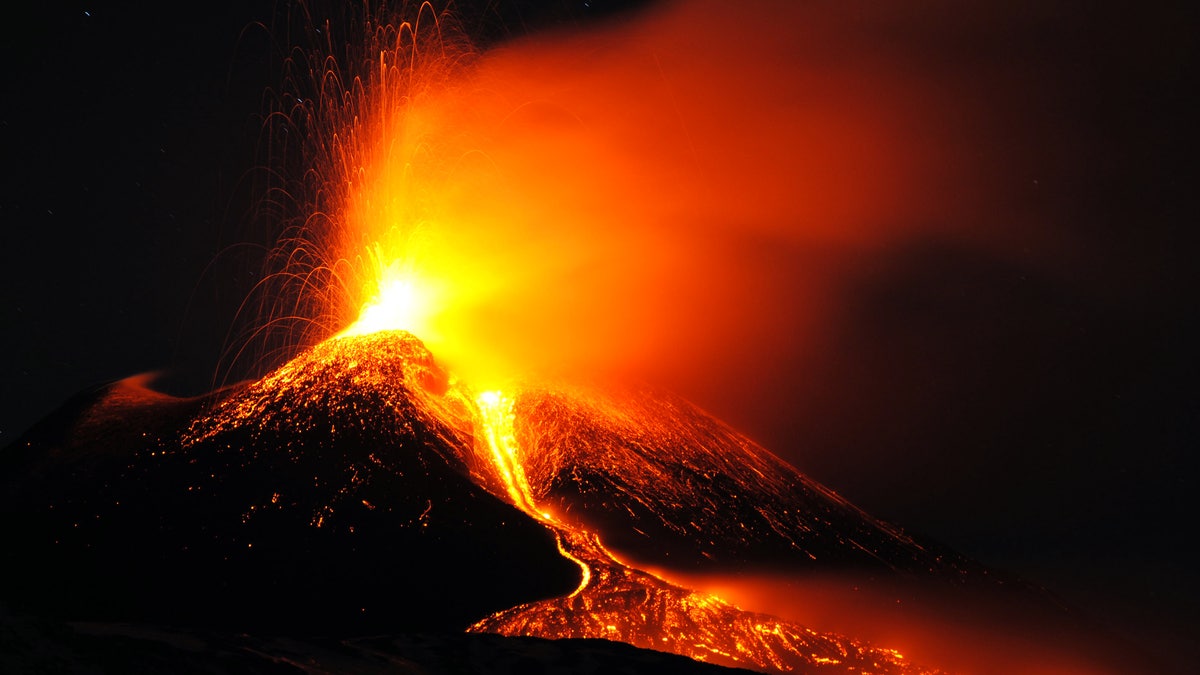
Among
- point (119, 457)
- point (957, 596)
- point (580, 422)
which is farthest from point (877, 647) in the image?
point (119, 457)

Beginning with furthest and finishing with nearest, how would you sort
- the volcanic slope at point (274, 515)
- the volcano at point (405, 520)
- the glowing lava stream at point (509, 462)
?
the glowing lava stream at point (509, 462) < the volcanic slope at point (274, 515) < the volcano at point (405, 520)

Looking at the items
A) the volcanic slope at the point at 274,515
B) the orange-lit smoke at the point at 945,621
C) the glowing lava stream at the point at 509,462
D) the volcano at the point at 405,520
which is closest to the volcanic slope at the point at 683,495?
the volcano at the point at 405,520

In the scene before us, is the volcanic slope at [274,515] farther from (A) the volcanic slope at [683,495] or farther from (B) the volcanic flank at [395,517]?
(A) the volcanic slope at [683,495]

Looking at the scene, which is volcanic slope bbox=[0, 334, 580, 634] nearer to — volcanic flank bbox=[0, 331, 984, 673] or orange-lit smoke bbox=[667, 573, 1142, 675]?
volcanic flank bbox=[0, 331, 984, 673]

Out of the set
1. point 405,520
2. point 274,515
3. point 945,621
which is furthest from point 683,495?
point 274,515

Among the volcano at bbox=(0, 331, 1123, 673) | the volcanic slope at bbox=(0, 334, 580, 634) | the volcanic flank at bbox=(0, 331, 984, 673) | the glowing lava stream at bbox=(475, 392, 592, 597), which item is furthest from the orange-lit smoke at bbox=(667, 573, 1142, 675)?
the volcanic slope at bbox=(0, 334, 580, 634)

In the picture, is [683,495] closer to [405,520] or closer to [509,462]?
[509,462]
